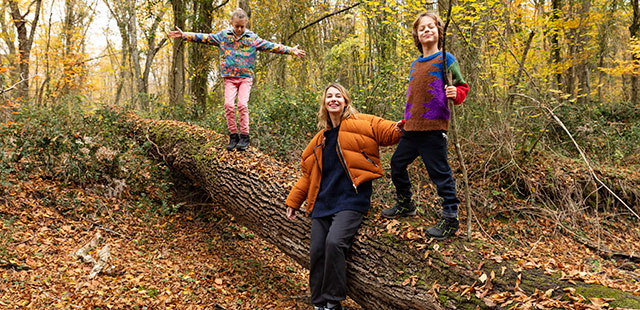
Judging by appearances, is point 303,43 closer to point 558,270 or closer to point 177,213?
point 177,213

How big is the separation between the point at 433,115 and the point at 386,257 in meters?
1.23

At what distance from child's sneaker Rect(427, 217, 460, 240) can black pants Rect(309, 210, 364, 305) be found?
615mm

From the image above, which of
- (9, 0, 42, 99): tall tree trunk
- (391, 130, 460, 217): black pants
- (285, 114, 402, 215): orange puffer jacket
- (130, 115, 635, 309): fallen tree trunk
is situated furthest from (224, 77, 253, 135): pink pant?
(9, 0, 42, 99): tall tree trunk

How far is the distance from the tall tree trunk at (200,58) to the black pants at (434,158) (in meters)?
6.26

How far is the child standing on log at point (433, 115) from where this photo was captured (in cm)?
286

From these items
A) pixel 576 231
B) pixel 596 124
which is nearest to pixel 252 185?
pixel 576 231

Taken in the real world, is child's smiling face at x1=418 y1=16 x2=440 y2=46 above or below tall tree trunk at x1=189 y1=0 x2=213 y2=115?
below

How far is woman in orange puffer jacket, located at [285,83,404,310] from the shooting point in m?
2.87

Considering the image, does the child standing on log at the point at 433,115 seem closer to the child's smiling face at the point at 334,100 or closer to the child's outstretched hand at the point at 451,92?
the child's outstretched hand at the point at 451,92

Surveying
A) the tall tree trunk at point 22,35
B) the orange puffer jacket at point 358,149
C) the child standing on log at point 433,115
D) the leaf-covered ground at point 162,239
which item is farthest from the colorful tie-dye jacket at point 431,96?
the tall tree trunk at point 22,35

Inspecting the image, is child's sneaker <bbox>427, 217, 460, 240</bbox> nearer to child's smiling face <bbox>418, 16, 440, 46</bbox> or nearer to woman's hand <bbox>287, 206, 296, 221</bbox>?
woman's hand <bbox>287, 206, 296, 221</bbox>

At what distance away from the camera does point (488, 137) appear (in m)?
6.02

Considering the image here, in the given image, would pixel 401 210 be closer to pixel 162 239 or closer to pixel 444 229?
pixel 444 229

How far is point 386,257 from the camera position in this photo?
2.84 m
